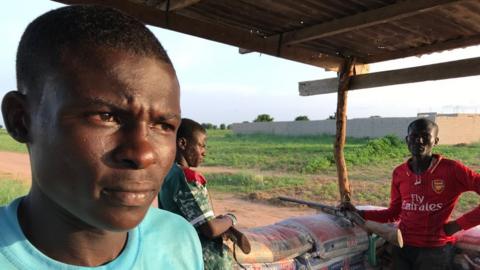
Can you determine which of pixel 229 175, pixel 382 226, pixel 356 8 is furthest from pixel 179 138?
pixel 229 175

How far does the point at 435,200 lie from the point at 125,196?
8.99 ft

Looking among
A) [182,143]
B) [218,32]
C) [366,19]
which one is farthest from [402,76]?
[182,143]

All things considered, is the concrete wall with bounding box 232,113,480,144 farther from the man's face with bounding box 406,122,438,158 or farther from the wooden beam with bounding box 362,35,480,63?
the man's face with bounding box 406,122,438,158

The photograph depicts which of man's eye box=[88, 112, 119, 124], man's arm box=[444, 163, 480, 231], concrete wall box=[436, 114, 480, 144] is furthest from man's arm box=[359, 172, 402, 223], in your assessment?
concrete wall box=[436, 114, 480, 144]

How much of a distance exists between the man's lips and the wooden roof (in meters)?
1.85

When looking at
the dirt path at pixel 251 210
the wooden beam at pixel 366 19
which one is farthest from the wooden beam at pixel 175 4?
the dirt path at pixel 251 210

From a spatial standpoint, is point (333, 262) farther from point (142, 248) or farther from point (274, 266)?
point (142, 248)

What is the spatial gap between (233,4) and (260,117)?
1798 inches

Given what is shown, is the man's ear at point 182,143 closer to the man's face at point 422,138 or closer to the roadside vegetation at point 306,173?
the man's face at point 422,138

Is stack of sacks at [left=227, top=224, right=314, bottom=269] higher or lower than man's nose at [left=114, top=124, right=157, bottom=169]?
lower

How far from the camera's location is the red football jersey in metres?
2.89

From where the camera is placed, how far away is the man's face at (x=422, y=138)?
2955 millimetres

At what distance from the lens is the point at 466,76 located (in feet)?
11.5

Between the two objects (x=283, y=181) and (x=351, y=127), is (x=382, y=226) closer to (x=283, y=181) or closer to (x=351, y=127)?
(x=283, y=181)
